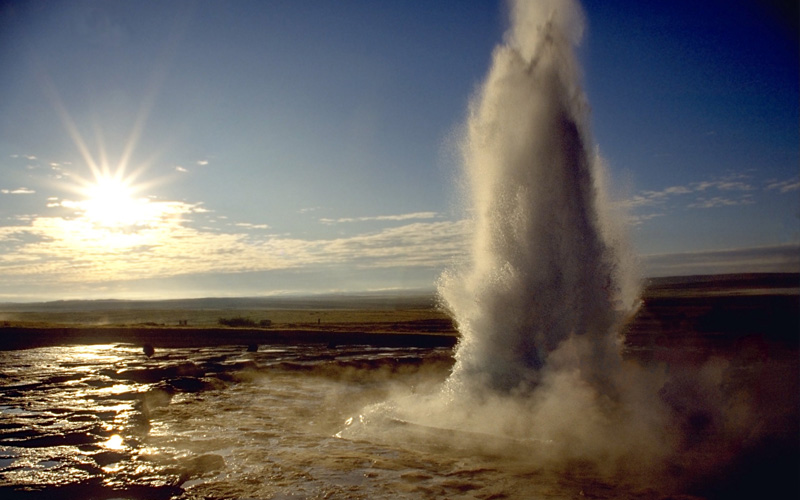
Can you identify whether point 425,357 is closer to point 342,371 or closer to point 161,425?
point 342,371

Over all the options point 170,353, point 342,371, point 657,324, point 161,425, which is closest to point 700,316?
point 657,324

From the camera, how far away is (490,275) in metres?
11.1

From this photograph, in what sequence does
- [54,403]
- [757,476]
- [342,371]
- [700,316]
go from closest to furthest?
[757,476] < [54,403] < [342,371] < [700,316]

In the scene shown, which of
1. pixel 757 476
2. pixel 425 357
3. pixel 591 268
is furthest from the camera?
pixel 425 357

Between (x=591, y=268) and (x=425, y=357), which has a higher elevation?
(x=591, y=268)

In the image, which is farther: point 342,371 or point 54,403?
point 342,371

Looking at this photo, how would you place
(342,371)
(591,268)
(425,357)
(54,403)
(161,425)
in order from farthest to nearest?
1. (425,357)
2. (342,371)
3. (54,403)
4. (591,268)
5. (161,425)

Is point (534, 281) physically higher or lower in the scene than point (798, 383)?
higher

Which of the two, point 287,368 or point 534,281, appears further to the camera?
point 287,368

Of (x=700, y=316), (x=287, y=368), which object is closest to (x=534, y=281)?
(x=287, y=368)

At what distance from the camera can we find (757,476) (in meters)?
6.46

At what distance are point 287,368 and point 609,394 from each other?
11.1m

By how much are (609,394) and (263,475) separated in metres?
6.37

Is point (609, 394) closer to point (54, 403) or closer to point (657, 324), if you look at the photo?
point (54, 403)
